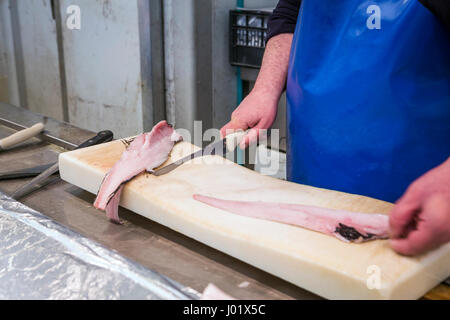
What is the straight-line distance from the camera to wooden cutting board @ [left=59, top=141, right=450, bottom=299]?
2.98ft

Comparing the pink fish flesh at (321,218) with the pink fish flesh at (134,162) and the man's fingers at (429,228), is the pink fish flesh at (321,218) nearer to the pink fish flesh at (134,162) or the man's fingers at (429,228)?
the man's fingers at (429,228)

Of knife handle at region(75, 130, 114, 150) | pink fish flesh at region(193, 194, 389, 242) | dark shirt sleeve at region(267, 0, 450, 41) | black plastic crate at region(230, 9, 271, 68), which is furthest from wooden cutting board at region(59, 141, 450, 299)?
black plastic crate at region(230, 9, 271, 68)

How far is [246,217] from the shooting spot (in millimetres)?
1108

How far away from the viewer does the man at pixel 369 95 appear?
4.26 ft

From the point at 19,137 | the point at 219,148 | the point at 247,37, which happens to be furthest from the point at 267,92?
the point at 247,37

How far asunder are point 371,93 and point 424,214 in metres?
0.61

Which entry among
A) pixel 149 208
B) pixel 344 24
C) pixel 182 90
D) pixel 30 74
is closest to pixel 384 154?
pixel 344 24

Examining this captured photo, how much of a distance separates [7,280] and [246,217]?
1.61 feet

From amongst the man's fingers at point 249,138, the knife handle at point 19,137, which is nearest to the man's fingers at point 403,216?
the man's fingers at point 249,138

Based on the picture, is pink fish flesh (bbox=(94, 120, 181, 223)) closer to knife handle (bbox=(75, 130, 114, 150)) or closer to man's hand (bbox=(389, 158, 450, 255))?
knife handle (bbox=(75, 130, 114, 150))

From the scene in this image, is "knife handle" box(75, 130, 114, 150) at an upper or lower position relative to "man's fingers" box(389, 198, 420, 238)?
lower

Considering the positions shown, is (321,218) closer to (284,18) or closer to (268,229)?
(268,229)

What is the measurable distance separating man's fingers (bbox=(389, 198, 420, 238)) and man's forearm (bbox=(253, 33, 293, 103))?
87 cm

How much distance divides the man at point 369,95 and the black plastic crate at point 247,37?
3.99ft
